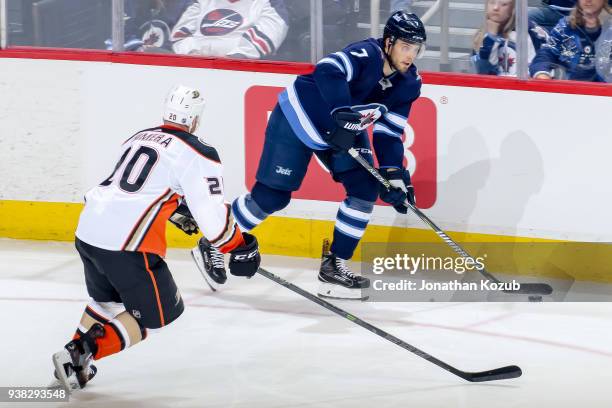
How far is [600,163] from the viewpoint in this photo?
5129 millimetres

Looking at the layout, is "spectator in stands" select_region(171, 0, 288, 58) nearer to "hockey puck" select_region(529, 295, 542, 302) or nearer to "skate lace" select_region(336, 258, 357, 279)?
"skate lace" select_region(336, 258, 357, 279)

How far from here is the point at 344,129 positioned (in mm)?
4824

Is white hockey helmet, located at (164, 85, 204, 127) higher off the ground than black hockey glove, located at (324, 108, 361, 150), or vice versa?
white hockey helmet, located at (164, 85, 204, 127)

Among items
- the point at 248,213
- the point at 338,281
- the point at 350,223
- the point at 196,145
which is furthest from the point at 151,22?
the point at 196,145

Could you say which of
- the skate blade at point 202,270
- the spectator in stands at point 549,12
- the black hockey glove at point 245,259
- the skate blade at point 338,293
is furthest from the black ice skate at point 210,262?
the spectator in stands at point 549,12

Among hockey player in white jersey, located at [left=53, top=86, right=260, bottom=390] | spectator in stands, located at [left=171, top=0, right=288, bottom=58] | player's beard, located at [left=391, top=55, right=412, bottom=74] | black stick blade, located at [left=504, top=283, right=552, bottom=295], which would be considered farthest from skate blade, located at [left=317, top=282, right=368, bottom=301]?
hockey player in white jersey, located at [left=53, top=86, right=260, bottom=390]

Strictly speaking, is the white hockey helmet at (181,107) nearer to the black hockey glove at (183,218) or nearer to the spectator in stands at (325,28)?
the black hockey glove at (183,218)

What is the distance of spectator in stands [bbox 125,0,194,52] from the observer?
19.1 ft

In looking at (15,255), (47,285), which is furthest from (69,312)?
(15,255)

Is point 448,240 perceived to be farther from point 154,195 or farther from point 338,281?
point 154,195

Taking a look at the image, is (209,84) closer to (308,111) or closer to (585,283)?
(308,111)

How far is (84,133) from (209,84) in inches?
26.1

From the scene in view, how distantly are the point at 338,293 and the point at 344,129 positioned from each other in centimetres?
73

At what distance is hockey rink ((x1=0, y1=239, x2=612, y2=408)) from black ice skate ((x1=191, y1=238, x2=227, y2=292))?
0.26 ft
